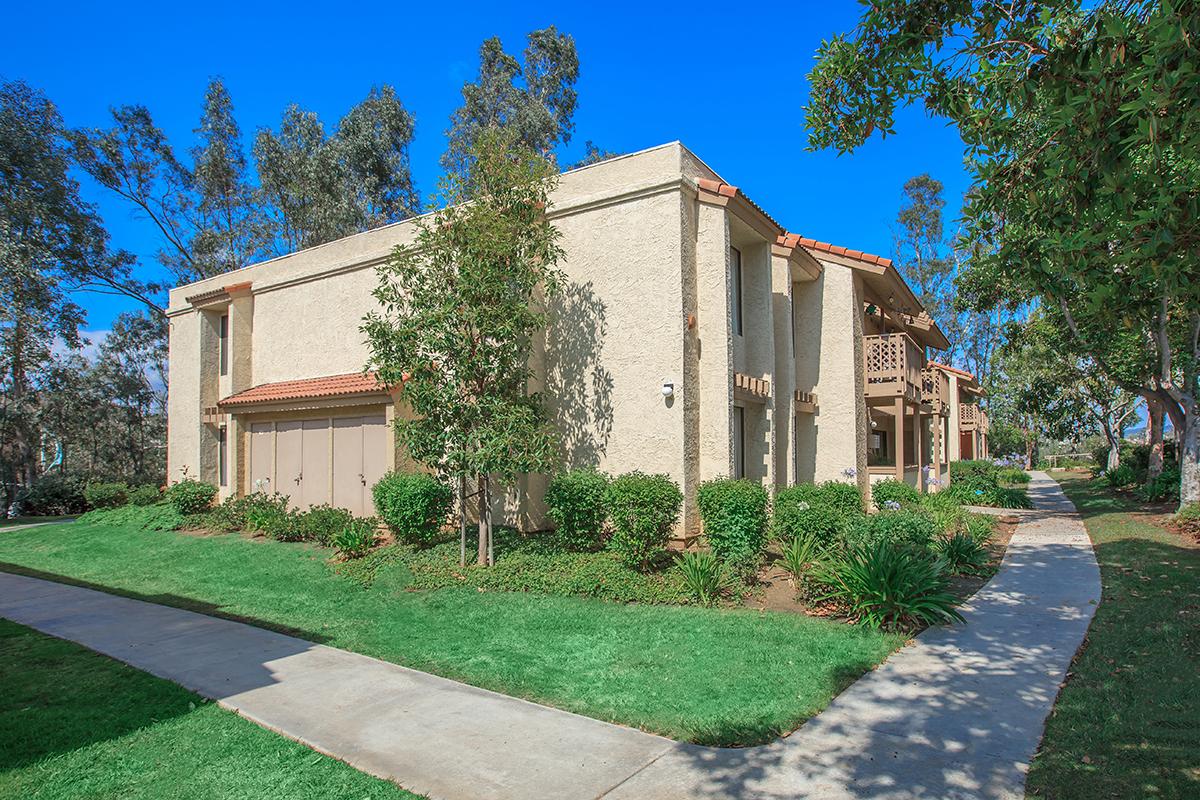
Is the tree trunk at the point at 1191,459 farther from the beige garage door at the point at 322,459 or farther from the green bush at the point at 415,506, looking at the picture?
the beige garage door at the point at 322,459

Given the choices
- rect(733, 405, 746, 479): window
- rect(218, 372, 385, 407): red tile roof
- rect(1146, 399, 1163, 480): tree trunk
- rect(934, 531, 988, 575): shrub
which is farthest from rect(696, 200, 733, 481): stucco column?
rect(1146, 399, 1163, 480): tree trunk

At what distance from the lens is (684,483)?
433 inches

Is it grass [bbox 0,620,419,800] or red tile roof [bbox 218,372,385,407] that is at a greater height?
red tile roof [bbox 218,372,385,407]

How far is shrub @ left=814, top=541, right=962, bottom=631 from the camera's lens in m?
7.38

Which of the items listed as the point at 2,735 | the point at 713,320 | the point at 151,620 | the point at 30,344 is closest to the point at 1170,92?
the point at 713,320

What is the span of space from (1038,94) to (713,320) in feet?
19.3

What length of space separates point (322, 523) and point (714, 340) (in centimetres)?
848

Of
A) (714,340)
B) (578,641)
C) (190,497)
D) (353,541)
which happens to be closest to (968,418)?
(714,340)

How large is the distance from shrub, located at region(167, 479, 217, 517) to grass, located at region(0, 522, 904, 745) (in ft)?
17.3

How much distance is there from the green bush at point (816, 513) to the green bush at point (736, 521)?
0.97 feet

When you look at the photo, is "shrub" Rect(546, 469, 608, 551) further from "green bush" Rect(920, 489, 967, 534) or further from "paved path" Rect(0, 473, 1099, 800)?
"green bush" Rect(920, 489, 967, 534)

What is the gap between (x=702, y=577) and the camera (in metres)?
8.57

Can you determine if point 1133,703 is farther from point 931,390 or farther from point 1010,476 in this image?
point 1010,476

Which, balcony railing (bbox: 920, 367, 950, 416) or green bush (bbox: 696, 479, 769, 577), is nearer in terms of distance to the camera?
green bush (bbox: 696, 479, 769, 577)
